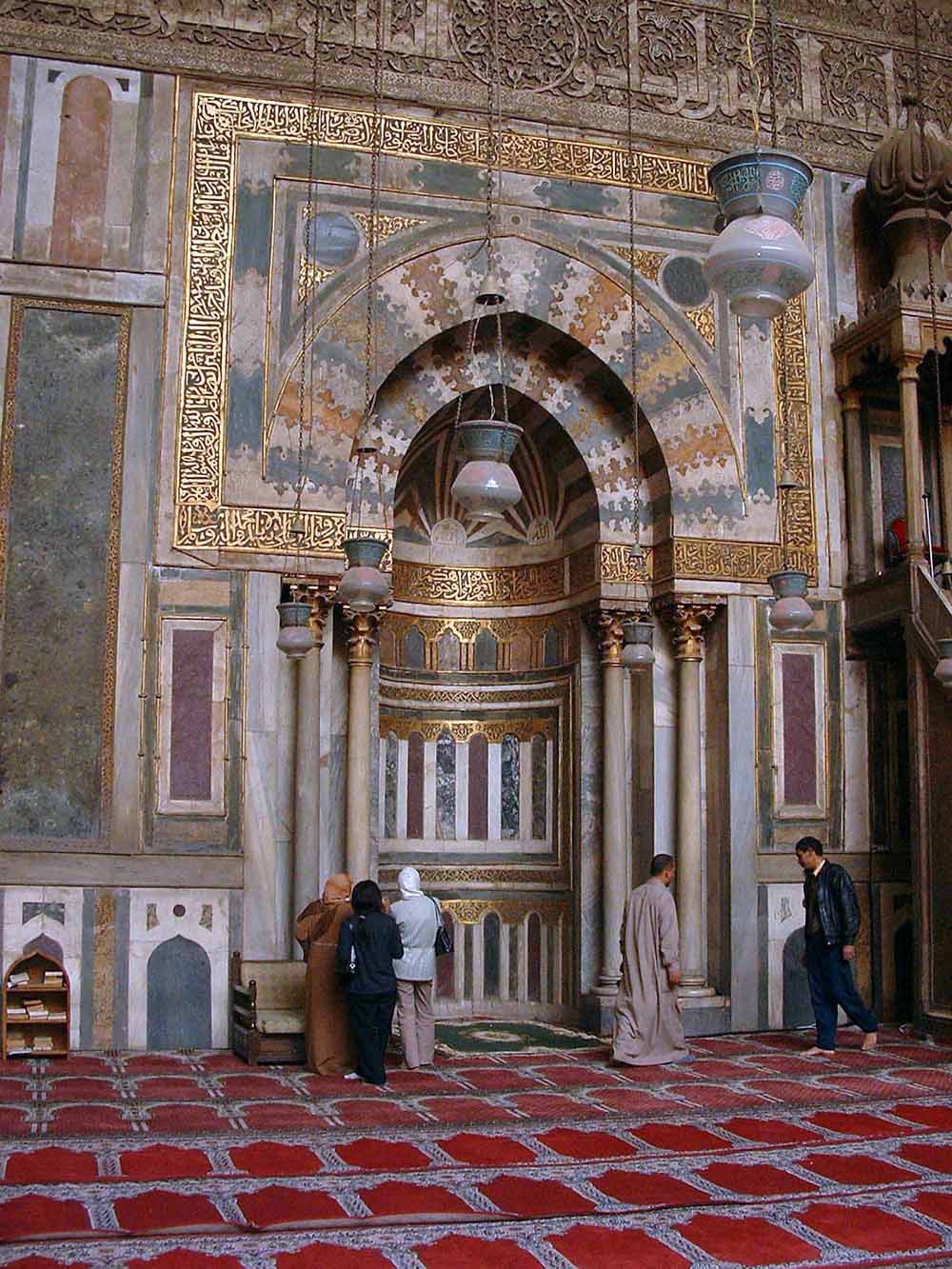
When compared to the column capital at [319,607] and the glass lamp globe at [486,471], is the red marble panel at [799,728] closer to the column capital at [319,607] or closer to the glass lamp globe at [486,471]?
the column capital at [319,607]

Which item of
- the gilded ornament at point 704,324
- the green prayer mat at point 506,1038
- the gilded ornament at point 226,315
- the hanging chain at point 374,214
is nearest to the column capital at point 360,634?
the gilded ornament at point 226,315

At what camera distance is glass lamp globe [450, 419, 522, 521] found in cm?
619

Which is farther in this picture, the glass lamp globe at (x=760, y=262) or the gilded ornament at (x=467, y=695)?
the gilded ornament at (x=467, y=695)

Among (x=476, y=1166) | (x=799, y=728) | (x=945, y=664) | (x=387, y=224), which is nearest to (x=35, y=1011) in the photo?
(x=476, y=1166)

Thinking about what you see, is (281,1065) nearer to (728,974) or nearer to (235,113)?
(728,974)

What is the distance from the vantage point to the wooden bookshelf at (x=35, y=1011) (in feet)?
24.3

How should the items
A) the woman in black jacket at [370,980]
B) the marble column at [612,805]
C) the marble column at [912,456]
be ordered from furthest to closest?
the marble column at [612,805] < the marble column at [912,456] < the woman in black jacket at [370,980]

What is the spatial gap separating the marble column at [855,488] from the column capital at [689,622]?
3.53ft

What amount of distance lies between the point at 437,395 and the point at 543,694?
7.57 ft

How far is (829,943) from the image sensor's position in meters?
7.92

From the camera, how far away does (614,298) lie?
30.8 ft

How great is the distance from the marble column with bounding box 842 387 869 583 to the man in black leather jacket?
7.79ft

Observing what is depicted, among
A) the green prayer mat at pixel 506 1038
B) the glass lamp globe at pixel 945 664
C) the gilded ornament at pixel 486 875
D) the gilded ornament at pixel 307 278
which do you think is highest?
the gilded ornament at pixel 307 278

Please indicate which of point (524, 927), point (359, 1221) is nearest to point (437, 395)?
point (524, 927)
